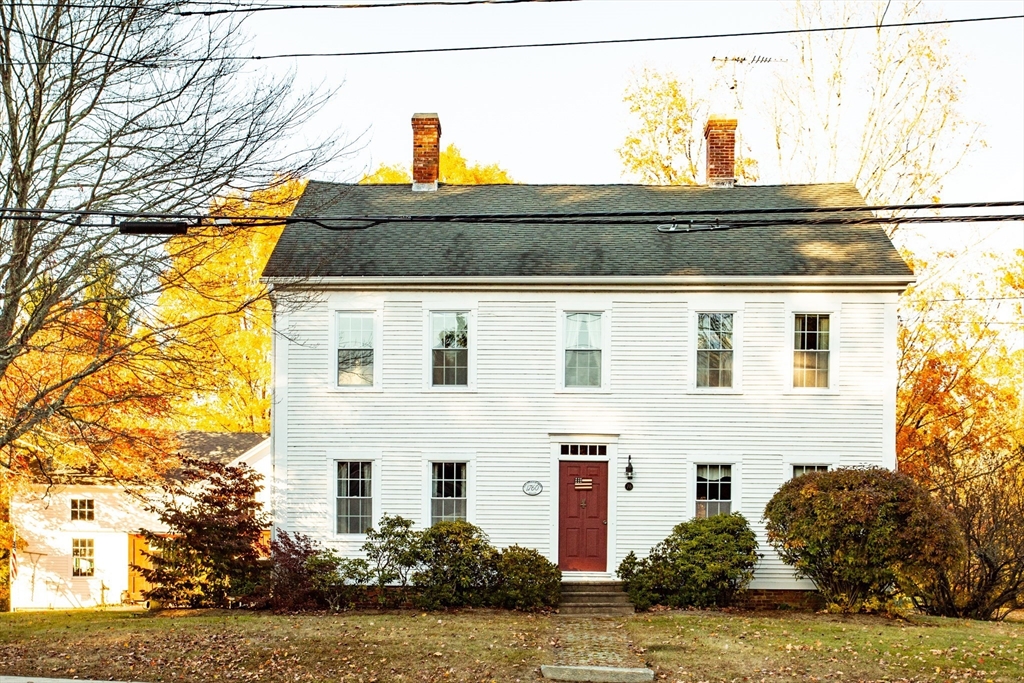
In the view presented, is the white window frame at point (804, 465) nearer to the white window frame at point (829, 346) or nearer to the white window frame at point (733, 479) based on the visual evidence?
the white window frame at point (733, 479)

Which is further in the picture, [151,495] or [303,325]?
[151,495]

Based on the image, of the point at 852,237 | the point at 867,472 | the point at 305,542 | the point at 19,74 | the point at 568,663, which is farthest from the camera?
the point at 852,237

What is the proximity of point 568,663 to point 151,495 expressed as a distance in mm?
18410

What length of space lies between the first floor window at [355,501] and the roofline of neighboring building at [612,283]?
11.6 feet

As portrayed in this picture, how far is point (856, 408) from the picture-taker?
17.7 meters

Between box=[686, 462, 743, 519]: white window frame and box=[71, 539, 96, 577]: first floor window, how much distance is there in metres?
17.4

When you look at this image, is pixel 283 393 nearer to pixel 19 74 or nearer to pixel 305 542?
pixel 305 542

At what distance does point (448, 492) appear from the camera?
59.1 ft

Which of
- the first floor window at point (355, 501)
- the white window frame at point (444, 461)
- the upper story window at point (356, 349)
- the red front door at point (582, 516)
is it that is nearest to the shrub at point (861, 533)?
the red front door at point (582, 516)

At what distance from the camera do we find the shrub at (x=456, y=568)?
1628 centimetres

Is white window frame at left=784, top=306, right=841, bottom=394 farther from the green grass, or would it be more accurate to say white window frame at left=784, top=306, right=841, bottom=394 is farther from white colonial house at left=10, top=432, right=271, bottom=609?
white colonial house at left=10, top=432, right=271, bottom=609

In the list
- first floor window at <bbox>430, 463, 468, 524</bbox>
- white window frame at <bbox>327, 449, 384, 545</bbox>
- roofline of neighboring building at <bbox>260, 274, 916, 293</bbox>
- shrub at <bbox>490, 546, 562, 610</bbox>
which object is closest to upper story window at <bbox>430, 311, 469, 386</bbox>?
roofline of neighboring building at <bbox>260, 274, 916, 293</bbox>

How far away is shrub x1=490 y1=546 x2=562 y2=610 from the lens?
16.2 meters

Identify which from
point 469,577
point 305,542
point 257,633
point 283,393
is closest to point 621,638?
point 469,577
